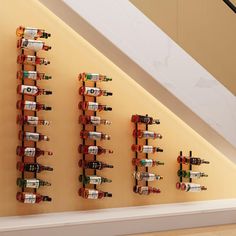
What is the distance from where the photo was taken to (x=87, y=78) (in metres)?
3.37

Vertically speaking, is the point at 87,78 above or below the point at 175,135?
above

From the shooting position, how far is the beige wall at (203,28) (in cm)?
401

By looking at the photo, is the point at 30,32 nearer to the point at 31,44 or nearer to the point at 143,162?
the point at 31,44

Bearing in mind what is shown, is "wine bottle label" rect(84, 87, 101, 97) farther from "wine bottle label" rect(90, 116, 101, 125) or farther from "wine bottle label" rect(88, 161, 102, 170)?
"wine bottle label" rect(88, 161, 102, 170)

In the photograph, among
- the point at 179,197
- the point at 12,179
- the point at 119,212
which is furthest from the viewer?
the point at 179,197

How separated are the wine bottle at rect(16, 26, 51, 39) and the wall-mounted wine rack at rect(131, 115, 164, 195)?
88cm

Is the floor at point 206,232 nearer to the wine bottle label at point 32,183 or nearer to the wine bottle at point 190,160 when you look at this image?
the wine bottle at point 190,160

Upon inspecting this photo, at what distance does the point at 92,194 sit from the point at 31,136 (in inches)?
21.7

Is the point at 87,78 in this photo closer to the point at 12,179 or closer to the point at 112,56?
the point at 112,56

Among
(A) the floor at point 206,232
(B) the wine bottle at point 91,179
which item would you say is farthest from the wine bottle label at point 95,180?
(A) the floor at point 206,232

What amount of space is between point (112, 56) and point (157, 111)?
618 mm

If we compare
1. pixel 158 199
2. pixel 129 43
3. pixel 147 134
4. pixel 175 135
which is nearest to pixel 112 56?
pixel 129 43

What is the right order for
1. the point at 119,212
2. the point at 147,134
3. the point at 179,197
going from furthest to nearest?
the point at 179,197 → the point at 147,134 → the point at 119,212

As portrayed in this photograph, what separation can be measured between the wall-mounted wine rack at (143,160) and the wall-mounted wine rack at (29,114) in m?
0.69
